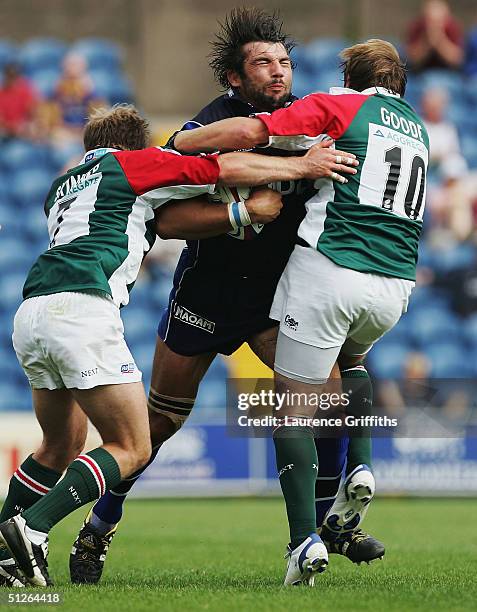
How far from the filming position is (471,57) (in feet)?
55.3

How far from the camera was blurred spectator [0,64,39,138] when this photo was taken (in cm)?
1567

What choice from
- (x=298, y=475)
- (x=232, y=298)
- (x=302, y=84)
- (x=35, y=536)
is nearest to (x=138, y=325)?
(x=302, y=84)

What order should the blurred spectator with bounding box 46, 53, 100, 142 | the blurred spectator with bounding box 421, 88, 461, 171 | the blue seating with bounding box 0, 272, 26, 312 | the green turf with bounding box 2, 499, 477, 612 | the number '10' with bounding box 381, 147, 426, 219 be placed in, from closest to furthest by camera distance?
the green turf with bounding box 2, 499, 477, 612
the number '10' with bounding box 381, 147, 426, 219
the blue seating with bounding box 0, 272, 26, 312
the blurred spectator with bounding box 421, 88, 461, 171
the blurred spectator with bounding box 46, 53, 100, 142

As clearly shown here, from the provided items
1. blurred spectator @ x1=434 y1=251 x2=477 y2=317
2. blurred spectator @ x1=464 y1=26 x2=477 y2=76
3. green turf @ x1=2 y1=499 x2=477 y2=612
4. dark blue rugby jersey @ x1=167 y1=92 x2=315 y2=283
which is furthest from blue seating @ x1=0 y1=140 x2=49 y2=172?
dark blue rugby jersey @ x1=167 y1=92 x2=315 y2=283

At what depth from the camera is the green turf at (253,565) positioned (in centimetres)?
487

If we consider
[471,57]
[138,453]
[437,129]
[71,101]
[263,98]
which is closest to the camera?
[138,453]

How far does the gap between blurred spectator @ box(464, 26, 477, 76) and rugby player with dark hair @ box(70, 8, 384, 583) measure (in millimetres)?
11055

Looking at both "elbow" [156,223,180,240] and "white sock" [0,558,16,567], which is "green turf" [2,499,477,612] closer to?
"white sock" [0,558,16,567]

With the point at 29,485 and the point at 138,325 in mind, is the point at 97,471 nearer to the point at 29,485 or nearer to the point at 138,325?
the point at 29,485

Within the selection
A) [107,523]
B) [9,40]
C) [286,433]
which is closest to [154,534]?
[107,523]

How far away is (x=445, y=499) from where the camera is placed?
1317cm

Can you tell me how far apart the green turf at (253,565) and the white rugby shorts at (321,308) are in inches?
41.2

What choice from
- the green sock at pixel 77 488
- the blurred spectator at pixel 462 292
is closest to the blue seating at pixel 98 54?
the blurred spectator at pixel 462 292

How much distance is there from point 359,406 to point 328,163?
144 cm
